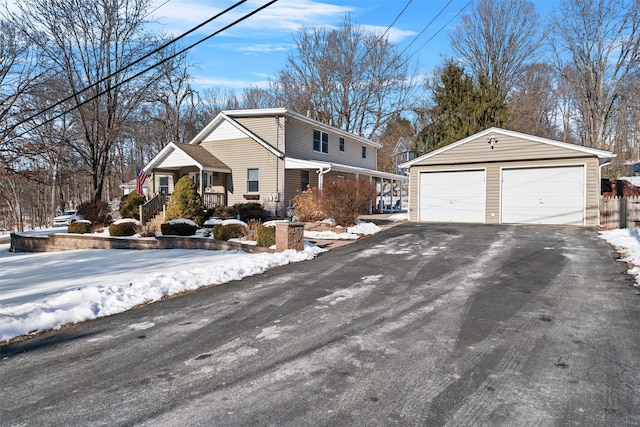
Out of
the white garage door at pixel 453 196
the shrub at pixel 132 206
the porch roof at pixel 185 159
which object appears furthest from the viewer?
the porch roof at pixel 185 159

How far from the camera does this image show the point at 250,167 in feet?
68.3

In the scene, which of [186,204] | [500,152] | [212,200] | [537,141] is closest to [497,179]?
[500,152]

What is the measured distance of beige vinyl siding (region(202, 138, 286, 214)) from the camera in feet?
66.0

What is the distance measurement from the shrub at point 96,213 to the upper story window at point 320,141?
1153cm

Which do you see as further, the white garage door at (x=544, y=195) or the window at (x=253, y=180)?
the window at (x=253, y=180)

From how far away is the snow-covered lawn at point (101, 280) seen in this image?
17.6 ft

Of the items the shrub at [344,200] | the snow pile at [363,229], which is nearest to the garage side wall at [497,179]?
the shrub at [344,200]

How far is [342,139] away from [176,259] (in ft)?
59.3

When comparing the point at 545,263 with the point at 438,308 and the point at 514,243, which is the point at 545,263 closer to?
the point at 514,243

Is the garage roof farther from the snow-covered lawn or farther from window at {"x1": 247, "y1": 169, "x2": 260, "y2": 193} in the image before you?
the snow-covered lawn

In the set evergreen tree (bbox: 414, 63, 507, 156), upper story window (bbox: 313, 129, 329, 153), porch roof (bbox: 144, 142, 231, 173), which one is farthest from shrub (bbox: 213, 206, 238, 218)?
evergreen tree (bbox: 414, 63, 507, 156)

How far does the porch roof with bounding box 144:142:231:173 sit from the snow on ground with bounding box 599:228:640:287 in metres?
16.6

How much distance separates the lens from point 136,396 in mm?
3193

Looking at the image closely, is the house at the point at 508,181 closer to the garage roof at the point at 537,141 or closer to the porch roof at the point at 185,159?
the garage roof at the point at 537,141
